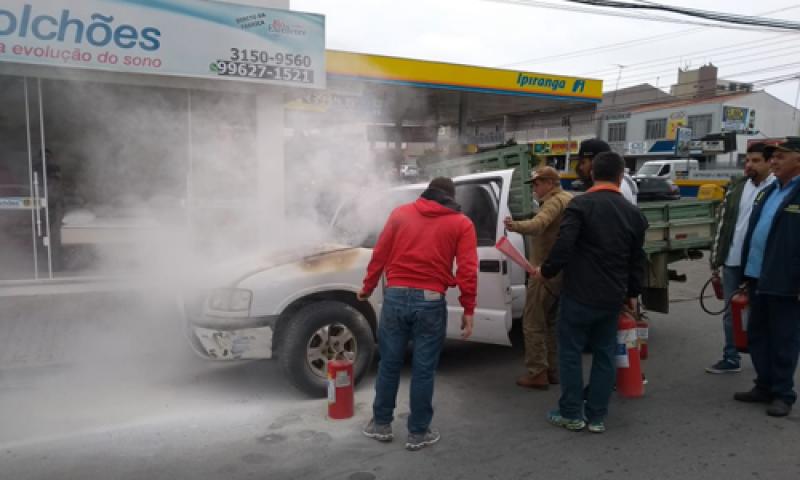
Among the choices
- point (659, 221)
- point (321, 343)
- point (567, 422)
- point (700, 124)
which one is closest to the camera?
point (567, 422)

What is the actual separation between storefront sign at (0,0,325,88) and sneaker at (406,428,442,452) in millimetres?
6396

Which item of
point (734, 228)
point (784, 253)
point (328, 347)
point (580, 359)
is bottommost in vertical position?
point (328, 347)

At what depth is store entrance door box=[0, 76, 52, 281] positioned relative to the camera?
8.41 metres

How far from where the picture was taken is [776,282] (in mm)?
4035

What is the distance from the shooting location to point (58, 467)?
3.49 meters

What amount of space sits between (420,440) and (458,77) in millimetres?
9798

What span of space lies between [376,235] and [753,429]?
3.25 m

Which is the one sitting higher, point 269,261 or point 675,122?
point 675,122

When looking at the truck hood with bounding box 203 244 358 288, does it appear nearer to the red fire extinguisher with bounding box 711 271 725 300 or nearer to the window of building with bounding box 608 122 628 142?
the red fire extinguisher with bounding box 711 271 725 300

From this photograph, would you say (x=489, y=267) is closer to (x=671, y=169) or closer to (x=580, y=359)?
(x=580, y=359)

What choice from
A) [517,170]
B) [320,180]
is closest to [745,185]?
[517,170]

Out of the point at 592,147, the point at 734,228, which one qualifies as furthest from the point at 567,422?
the point at 734,228

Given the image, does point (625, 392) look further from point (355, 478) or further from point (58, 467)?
point (58, 467)

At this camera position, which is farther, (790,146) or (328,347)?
(328,347)
